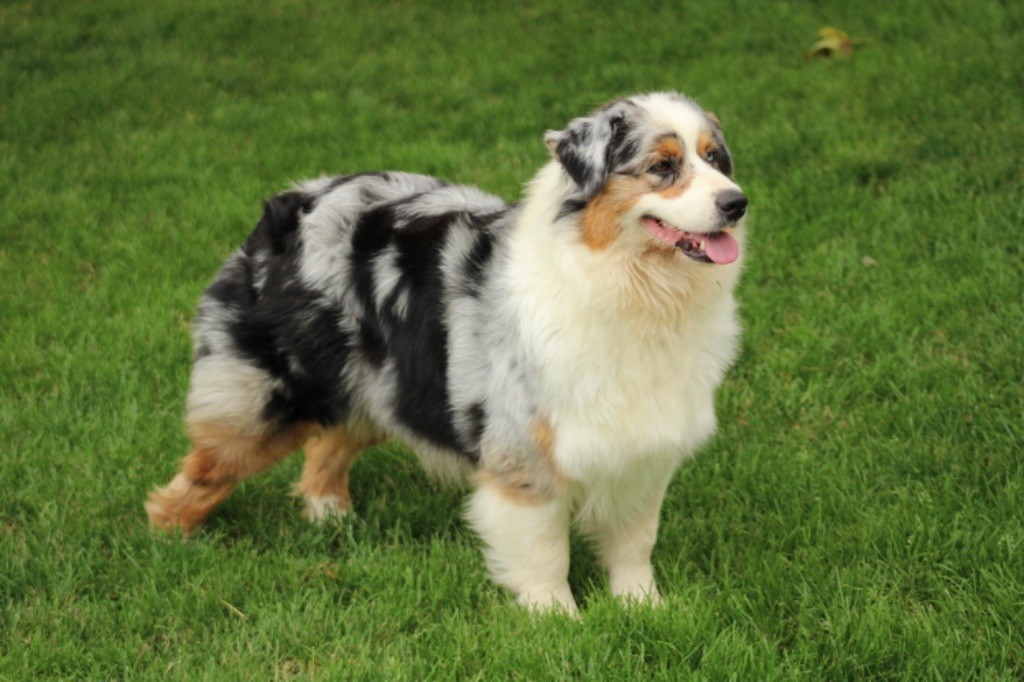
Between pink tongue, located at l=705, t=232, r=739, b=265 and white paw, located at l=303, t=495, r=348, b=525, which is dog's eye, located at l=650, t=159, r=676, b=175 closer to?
pink tongue, located at l=705, t=232, r=739, b=265

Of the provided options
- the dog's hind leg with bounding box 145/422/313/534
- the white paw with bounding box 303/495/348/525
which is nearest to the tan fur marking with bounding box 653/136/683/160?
the dog's hind leg with bounding box 145/422/313/534

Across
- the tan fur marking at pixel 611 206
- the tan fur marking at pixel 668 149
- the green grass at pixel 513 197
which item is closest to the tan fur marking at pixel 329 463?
the green grass at pixel 513 197

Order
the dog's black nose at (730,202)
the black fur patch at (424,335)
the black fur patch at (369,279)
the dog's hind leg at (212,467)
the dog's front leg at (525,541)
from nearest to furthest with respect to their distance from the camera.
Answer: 1. the dog's black nose at (730,202)
2. the dog's front leg at (525,541)
3. the black fur patch at (424,335)
4. the black fur patch at (369,279)
5. the dog's hind leg at (212,467)

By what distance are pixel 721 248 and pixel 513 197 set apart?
3795 millimetres

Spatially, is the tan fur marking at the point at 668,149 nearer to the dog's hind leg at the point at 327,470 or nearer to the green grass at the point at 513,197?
the green grass at the point at 513,197

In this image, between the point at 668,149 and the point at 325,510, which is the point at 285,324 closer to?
the point at 325,510

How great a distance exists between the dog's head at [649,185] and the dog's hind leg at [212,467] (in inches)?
60.6

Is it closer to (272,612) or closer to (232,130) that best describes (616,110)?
(272,612)

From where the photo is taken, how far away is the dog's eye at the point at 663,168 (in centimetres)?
371

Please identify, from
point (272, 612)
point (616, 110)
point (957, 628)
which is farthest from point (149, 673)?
point (957, 628)

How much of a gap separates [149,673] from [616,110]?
7.70 feet

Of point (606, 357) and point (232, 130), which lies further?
point (232, 130)

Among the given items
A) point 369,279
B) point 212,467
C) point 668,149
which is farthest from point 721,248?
point 212,467

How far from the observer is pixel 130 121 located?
8.82m
